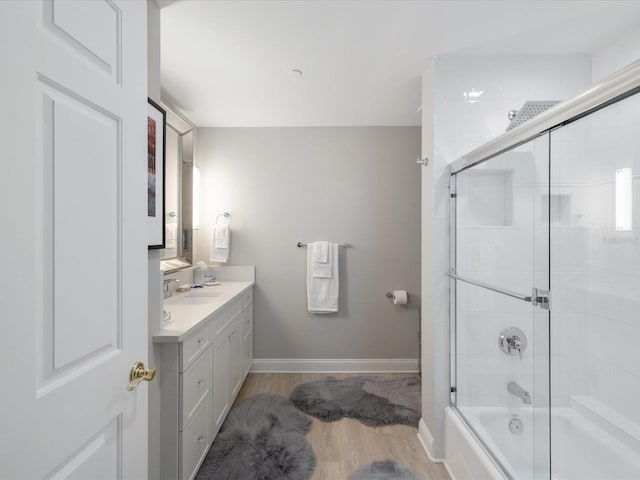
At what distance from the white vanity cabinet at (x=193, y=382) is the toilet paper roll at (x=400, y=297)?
4.89ft

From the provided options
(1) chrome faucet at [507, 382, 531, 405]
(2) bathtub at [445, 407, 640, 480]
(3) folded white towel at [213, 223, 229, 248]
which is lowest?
(2) bathtub at [445, 407, 640, 480]

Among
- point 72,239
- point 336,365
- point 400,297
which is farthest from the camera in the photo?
point 336,365

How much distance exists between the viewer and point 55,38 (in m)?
0.66

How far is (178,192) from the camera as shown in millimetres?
2689

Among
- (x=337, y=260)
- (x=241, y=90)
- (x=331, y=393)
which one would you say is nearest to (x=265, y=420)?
(x=331, y=393)

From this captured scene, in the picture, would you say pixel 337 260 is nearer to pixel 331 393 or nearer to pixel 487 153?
pixel 331 393

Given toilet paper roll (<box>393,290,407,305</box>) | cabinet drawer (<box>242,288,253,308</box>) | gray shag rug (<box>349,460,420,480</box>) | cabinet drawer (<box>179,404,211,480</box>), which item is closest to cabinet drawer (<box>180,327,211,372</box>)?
cabinet drawer (<box>179,404,211,480</box>)

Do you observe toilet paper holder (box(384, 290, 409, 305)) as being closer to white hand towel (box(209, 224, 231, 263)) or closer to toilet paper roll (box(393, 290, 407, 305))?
toilet paper roll (box(393, 290, 407, 305))

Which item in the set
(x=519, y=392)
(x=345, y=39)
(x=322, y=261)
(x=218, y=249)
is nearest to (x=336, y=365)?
(x=322, y=261)

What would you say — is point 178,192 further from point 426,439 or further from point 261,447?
point 426,439

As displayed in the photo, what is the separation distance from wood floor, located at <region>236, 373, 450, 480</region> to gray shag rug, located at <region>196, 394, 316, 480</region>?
8 centimetres

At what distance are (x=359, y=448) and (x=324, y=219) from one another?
1.91 metres

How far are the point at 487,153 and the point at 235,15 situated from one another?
1386 millimetres

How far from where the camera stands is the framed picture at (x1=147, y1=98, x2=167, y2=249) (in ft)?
5.13
